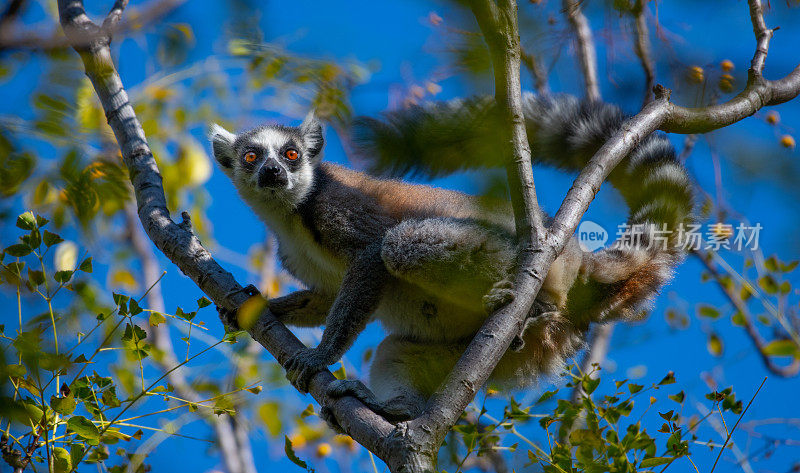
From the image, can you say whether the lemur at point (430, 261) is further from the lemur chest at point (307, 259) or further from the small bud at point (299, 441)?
the small bud at point (299, 441)

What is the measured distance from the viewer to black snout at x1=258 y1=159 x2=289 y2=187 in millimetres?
5051

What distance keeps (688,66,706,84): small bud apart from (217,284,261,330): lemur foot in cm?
306

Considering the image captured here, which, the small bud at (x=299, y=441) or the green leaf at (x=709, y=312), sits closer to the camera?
the green leaf at (x=709, y=312)

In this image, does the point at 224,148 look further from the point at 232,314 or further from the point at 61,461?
the point at 61,461

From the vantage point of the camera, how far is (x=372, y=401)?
3951mm

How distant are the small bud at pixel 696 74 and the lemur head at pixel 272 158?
2825mm

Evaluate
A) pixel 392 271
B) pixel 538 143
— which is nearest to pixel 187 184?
pixel 392 271

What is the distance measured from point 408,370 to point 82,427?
2.60m

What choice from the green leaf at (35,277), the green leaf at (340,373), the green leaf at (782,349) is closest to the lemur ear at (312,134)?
the green leaf at (340,373)

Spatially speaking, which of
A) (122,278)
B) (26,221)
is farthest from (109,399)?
(122,278)

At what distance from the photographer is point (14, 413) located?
118 centimetres

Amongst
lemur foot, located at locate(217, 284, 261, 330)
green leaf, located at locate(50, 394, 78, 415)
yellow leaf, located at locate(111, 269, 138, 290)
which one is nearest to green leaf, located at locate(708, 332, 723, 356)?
lemur foot, located at locate(217, 284, 261, 330)

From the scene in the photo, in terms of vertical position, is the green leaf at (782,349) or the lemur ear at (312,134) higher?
the lemur ear at (312,134)

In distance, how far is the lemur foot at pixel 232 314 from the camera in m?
4.45
